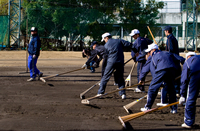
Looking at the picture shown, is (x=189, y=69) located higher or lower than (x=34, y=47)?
lower

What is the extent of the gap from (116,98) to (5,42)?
2220 centimetres

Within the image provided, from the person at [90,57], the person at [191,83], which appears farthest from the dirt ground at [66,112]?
the person at [90,57]

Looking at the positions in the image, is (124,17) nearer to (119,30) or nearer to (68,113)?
(119,30)

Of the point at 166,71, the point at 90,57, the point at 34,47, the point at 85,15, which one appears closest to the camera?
the point at 166,71

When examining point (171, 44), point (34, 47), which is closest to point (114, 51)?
point (171, 44)

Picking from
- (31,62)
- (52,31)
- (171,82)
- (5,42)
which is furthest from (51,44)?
(171,82)

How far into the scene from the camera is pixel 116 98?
25.4ft

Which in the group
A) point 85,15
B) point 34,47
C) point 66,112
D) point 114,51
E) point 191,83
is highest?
point 85,15

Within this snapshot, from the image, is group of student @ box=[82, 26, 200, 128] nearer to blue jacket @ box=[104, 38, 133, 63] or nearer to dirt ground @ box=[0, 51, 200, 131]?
blue jacket @ box=[104, 38, 133, 63]

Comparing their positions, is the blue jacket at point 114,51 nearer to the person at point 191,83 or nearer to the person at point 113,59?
the person at point 113,59

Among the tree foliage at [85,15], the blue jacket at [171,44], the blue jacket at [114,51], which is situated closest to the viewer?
the blue jacket at [114,51]

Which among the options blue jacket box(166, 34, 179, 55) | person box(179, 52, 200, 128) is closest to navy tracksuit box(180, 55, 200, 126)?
person box(179, 52, 200, 128)

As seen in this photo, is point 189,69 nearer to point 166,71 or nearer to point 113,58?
point 166,71

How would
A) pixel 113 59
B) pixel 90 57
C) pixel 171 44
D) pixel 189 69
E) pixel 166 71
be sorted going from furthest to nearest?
pixel 90 57, pixel 171 44, pixel 113 59, pixel 166 71, pixel 189 69
